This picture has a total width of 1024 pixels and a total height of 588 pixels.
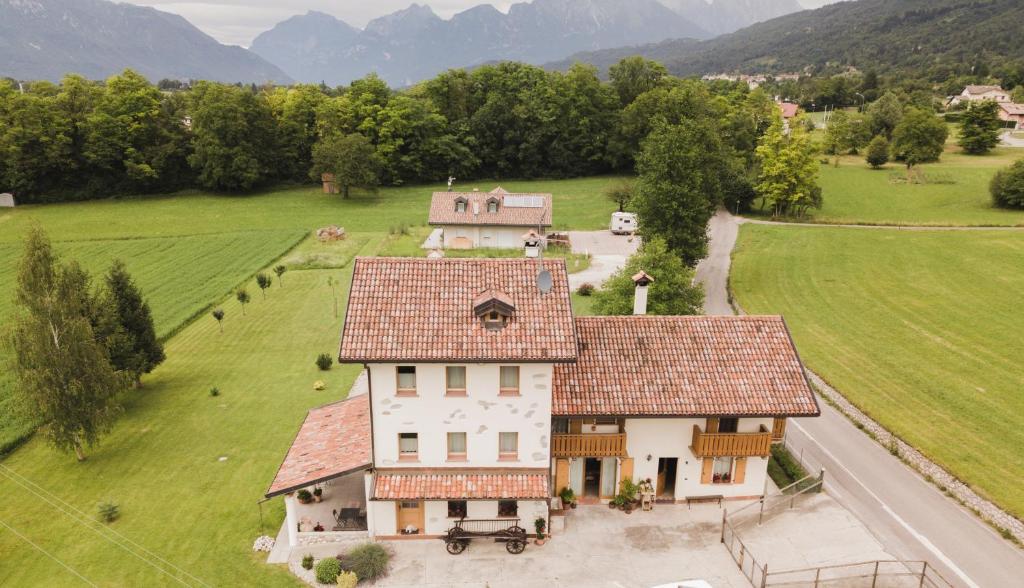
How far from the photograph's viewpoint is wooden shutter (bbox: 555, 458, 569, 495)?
25.2 metres

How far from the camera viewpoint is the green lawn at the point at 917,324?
29906 mm

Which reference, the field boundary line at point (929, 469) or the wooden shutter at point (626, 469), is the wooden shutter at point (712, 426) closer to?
the wooden shutter at point (626, 469)

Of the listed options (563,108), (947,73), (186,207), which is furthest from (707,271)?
(947,73)

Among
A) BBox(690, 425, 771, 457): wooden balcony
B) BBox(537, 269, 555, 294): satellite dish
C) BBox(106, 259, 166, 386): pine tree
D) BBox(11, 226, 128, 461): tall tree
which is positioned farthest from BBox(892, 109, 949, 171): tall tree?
BBox(11, 226, 128, 461): tall tree

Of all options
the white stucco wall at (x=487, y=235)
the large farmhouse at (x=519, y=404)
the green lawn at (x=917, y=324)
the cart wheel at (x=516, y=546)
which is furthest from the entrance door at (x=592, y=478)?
the white stucco wall at (x=487, y=235)

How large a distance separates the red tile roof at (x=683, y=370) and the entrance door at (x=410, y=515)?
241 inches

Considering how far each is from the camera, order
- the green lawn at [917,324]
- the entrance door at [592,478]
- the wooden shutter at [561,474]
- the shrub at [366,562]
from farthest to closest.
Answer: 1. the green lawn at [917,324]
2. the entrance door at [592,478]
3. the wooden shutter at [561,474]
4. the shrub at [366,562]

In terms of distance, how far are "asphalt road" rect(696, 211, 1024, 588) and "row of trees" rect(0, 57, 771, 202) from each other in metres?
54.9

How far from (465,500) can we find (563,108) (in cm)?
9231

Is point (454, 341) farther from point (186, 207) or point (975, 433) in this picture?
point (186, 207)

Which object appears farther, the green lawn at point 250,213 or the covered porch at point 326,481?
the green lawn at point 250,213

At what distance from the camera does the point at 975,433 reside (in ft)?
98.3

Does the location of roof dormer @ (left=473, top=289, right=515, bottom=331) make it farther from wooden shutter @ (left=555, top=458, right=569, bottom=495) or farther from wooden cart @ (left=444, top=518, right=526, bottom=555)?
wooden cart @ (left=444, top=518, right=526, bottom=555)

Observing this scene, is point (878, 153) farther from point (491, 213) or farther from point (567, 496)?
point (567, 496)
